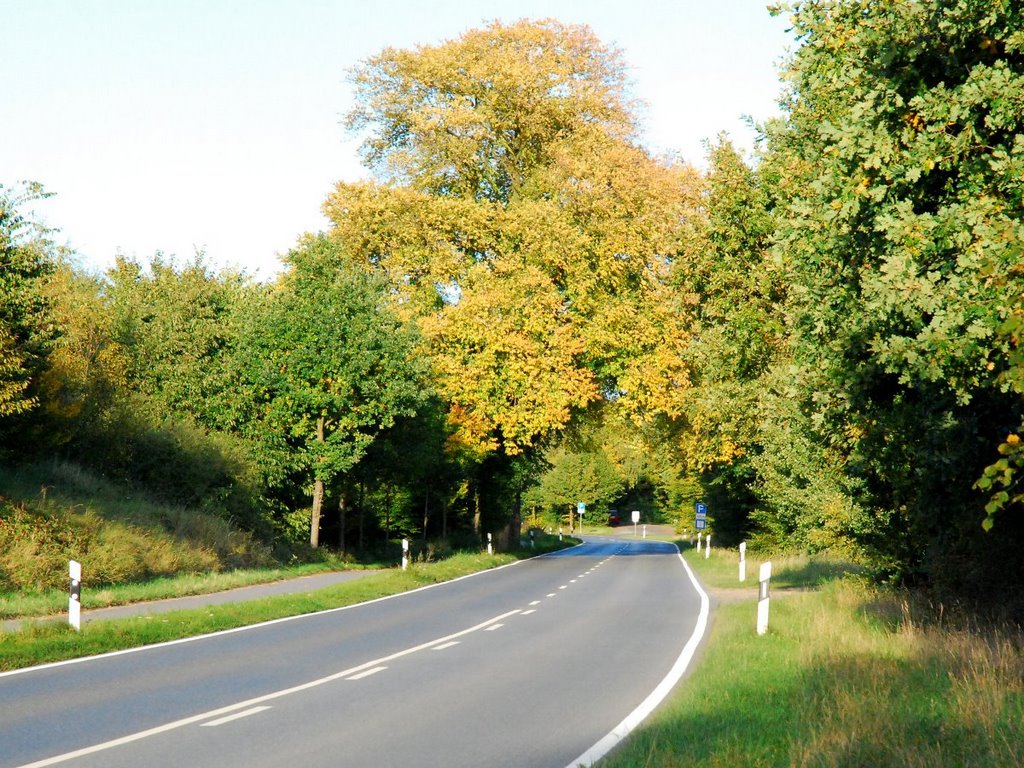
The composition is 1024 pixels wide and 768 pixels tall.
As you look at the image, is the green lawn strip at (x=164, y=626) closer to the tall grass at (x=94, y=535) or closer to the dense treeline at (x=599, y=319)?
the tall grass at (x=94, y=535)

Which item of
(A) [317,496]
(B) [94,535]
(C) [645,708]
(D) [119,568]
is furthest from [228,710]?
(A) [317,496]

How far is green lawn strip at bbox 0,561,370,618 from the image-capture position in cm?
1802

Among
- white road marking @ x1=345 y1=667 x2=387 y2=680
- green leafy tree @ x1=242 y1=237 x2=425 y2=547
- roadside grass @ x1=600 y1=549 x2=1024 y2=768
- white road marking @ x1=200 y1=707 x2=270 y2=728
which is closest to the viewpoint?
roadside grass @ x1=600 y1=549 x2=1024 y2=768

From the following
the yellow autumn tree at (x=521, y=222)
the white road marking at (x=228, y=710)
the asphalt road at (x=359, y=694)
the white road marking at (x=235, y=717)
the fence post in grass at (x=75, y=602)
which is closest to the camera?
the white road marking at (x=228, y=710)

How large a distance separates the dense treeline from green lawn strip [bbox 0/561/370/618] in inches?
152

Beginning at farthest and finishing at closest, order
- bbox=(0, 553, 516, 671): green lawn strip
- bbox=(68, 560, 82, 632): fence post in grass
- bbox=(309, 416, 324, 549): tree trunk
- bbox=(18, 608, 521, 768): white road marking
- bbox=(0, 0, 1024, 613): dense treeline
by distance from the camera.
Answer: bbox=(309, 416, 324, 549): tree trunk
bbox=(68, 560, 82, 632): fence post in grass
bbox=(0, 553, 516, 671): green lawn strip
bbox=(0, 0, 1024, 613): dense treeline
bbox=(18, 608, 521, 768): white road marking

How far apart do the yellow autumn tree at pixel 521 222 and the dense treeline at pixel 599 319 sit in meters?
Result: 0.13

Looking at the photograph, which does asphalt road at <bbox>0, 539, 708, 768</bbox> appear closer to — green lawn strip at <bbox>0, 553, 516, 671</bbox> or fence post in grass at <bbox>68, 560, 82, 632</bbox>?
green lawn strip at <bbox>0, 553, 516, 671</bbox>

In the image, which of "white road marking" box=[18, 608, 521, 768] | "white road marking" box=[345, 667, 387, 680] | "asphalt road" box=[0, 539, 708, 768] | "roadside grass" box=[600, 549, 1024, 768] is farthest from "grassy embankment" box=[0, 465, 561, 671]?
"roadside grass" box=[600, 549, 1024, 768]

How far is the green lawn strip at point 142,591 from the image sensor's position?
18.0m

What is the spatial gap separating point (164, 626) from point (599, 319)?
2619 centimetres

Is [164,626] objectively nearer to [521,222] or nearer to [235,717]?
[235,717]

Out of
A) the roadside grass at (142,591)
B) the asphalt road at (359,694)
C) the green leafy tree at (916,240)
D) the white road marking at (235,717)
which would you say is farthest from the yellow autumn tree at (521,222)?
the white road marking at (235,717)

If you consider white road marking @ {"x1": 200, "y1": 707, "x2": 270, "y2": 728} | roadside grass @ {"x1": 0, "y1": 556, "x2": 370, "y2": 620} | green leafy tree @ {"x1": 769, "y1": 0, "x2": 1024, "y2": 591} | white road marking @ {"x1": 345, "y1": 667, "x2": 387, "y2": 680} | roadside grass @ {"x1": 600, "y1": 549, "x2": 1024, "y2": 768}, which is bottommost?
roadside grass @ {"x1": 0, "y1": 556, "x2": 370, "y2": 620}
